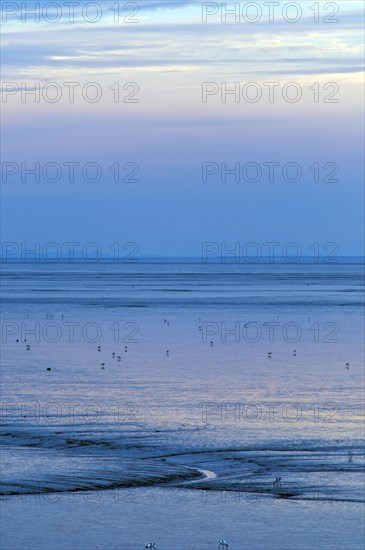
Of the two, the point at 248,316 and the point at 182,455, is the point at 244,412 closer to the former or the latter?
the point at 182,455

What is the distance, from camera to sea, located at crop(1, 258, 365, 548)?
68.2ft

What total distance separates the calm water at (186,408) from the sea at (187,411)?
5cm

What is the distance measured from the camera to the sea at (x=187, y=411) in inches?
818

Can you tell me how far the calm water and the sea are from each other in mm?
49

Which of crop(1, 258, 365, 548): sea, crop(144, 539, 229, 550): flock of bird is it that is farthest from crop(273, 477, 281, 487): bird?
crop(144, 539, 229, 550): flock of bird

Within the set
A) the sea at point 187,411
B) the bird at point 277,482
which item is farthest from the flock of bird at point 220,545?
the bird at point 277,482

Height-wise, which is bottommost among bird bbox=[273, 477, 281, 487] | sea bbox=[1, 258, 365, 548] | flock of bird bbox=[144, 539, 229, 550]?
flock of bird bbox=[144, 539, 229, 550]

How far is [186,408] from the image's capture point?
29.1 m

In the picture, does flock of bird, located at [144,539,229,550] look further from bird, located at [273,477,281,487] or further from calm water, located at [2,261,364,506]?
bird, located at [273,477,281,487]

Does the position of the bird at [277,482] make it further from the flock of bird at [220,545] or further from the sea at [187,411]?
the flock of bird at [220,545]

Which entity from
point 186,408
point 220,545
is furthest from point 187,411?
point 220,545

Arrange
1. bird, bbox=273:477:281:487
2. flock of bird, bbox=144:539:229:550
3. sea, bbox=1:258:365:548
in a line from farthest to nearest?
sea, bbox=1:258:365:548
bird, bbox=273:477:281:487
flock of bird, bbox=144:539:229:550

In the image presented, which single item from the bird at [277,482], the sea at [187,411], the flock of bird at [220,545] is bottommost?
the flock of bird at [220,545]

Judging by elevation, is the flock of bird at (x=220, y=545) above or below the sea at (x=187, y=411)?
below
